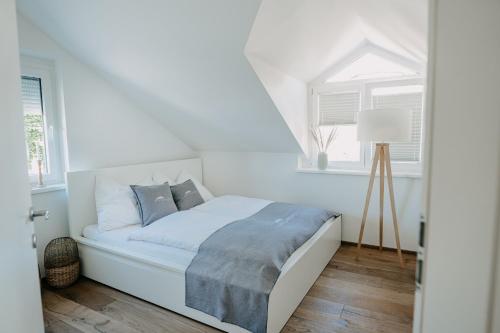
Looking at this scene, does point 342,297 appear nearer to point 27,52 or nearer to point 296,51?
point 296,51

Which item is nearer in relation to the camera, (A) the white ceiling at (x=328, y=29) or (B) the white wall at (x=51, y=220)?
(A) the white ceiling at (x=328, y=29)

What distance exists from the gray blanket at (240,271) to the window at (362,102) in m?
1.59

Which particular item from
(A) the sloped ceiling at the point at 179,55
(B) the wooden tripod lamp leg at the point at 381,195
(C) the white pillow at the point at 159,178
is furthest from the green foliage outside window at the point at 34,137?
(B) the wooden tripod lamp leg at the point at 381,195

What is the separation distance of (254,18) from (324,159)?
2.11 m

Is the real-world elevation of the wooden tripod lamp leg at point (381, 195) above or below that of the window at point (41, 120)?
below

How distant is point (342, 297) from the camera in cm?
249

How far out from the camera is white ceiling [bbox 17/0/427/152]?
6.97 ft

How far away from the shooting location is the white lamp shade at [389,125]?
277cm

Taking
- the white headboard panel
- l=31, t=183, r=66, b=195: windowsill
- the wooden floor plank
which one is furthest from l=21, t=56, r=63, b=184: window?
the wooden floor plank

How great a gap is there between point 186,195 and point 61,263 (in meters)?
1.36

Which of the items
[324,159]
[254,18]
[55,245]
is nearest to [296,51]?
[254,18]

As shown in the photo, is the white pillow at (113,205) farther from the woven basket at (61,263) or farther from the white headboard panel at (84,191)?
the woven basket at (61,263)

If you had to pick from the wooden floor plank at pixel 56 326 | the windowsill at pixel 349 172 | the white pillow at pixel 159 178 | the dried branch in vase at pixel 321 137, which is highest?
the dried branch in vase at pixel 321 137

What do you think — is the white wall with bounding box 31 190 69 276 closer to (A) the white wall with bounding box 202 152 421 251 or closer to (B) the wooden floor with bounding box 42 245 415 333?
(B) the wooden floor with bounding box 42 245 415 333
